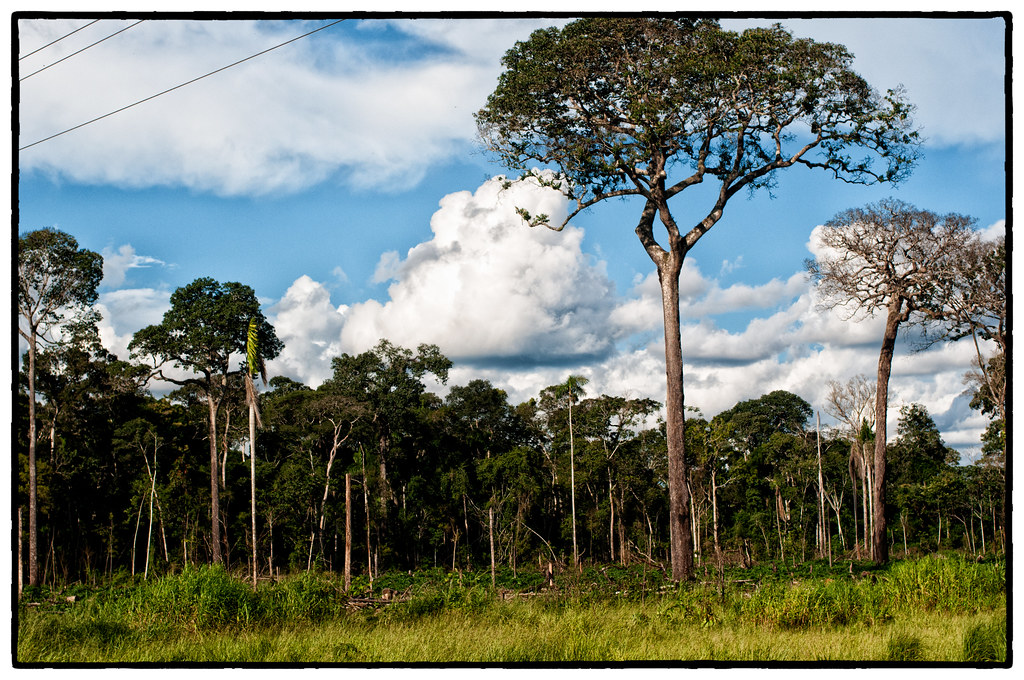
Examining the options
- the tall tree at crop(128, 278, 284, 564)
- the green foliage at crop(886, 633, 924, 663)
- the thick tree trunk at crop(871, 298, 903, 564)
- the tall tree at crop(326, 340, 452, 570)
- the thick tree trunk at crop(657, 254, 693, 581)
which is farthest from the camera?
the tall tree at crop(326, 340, 452, 570)

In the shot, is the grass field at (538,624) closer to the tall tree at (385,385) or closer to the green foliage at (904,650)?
the green foliage at (904,650)

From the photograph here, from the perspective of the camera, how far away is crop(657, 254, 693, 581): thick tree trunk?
25.3ft

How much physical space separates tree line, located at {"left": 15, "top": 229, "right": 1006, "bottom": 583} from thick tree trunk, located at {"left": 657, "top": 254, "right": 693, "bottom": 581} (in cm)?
1011

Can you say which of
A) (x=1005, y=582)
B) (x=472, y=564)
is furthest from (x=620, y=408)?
(x=1005, y=582)

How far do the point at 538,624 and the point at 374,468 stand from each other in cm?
1911

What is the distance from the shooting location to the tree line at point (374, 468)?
17.9 metres

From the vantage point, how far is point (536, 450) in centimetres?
2584

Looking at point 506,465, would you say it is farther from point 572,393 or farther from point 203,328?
point 203,328

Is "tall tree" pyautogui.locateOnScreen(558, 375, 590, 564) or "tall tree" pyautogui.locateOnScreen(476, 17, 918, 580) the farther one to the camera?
"tall tree" pyautogui.locateOnScreen(558, 375, 590, 564)

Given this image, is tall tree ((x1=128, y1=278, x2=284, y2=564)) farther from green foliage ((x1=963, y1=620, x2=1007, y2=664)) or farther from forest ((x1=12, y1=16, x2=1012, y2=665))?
green foliage ((x1=963, y1=620, x2=1007, y2=664))

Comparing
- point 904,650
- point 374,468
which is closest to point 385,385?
point 374,468

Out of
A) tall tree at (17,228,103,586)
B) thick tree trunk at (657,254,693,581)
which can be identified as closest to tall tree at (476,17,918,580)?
thick tree trunk at (657,254,693,581)

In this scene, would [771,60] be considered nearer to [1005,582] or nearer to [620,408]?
[1005,582]

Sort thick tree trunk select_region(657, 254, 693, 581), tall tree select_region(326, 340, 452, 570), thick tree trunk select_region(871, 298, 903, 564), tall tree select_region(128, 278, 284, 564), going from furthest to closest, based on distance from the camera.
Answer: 1. tall tree select_region(326, 340, 452, 570)
2. tall tree select_region(128, 278, 284, 564)
3. thick tree trunk select_region(871, 298, 903, 564)
4. thick tree trunk select_region(657, 254, 693, 581)
